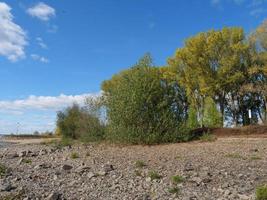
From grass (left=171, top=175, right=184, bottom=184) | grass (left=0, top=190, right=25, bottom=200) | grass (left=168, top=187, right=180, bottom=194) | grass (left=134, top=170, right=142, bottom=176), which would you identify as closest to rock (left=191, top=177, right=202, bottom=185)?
grass (left=171, top=175, right=184, bottom=184)

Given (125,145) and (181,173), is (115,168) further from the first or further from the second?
(125,145)

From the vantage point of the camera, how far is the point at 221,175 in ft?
40.3

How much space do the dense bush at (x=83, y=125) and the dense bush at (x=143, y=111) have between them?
734cm

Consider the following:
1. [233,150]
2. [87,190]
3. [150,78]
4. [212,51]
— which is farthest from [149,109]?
[212,51]

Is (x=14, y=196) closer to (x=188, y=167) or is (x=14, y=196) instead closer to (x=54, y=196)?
(x=54, y=196)

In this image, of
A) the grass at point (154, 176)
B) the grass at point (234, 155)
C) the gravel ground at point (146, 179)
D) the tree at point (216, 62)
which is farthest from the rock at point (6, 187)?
the tree at point (216, 62)

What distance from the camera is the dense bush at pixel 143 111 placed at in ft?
86.1

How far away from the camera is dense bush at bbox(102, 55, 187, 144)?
2623cm

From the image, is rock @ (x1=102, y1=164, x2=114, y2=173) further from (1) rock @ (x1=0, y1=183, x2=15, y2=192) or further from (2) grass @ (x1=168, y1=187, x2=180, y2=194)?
(2) grass @ (x1=168, y1=187, x2=180, y2=194)

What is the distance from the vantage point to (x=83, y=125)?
3816 cm

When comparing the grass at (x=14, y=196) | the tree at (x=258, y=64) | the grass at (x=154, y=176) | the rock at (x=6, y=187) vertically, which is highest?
the tree at (x=258, y=64)

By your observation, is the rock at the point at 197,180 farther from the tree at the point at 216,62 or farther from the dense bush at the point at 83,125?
the tree at the point at 216,62

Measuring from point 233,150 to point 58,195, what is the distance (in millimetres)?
10866

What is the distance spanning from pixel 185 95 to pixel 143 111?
2374cm
